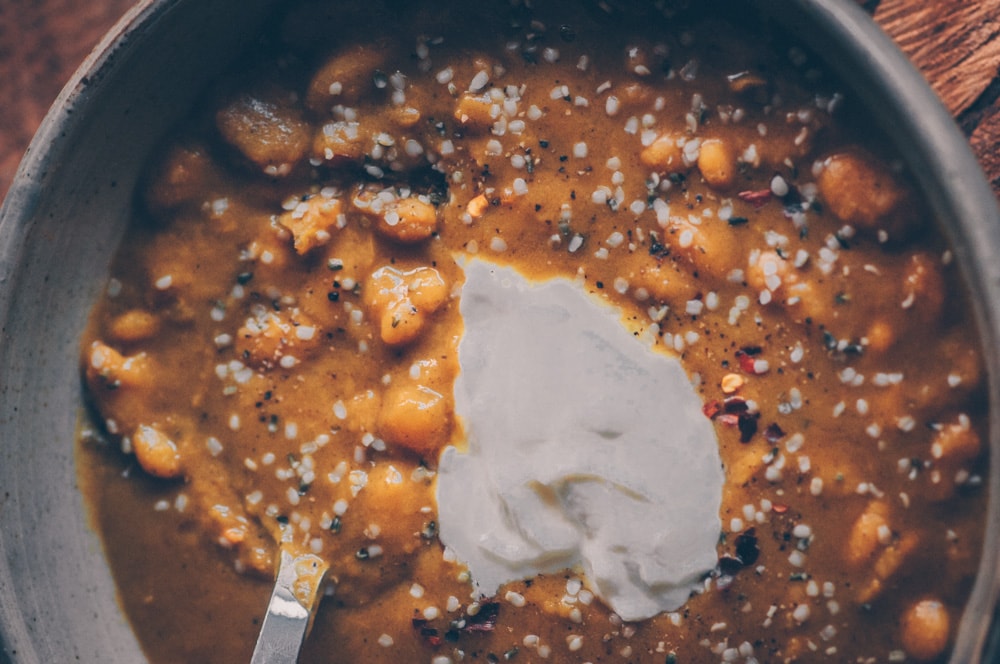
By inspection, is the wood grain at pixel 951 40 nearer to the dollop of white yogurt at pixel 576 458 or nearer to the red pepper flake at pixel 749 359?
the red pepper flake at pixel 749 359

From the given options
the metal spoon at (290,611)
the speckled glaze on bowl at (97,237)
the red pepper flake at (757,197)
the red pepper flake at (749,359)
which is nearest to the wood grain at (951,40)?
the speckled glaze on bowl at (97,237)

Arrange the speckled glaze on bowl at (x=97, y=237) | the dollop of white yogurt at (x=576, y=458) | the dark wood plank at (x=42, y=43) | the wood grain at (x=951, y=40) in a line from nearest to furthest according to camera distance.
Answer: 1. the speckled glaze on bowl at (x=97, y=237)
2. the dollop of white yogurt at (x=576, y=458)
3. the wood grain at (x=951, y=40)
4. the dark wood plank at (x=42, y=43)

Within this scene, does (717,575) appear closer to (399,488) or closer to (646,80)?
(399,488)

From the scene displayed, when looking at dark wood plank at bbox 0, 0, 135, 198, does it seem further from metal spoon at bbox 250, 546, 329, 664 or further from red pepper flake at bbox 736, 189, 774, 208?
red pepper flake at bbox 736, 189, 774, 208

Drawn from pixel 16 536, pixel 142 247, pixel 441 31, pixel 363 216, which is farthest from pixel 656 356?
pixel 16 536

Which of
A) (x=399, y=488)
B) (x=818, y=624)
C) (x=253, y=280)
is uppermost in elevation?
(x=253, y=280)

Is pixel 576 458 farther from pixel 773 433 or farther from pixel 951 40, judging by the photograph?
pixel 951 40
